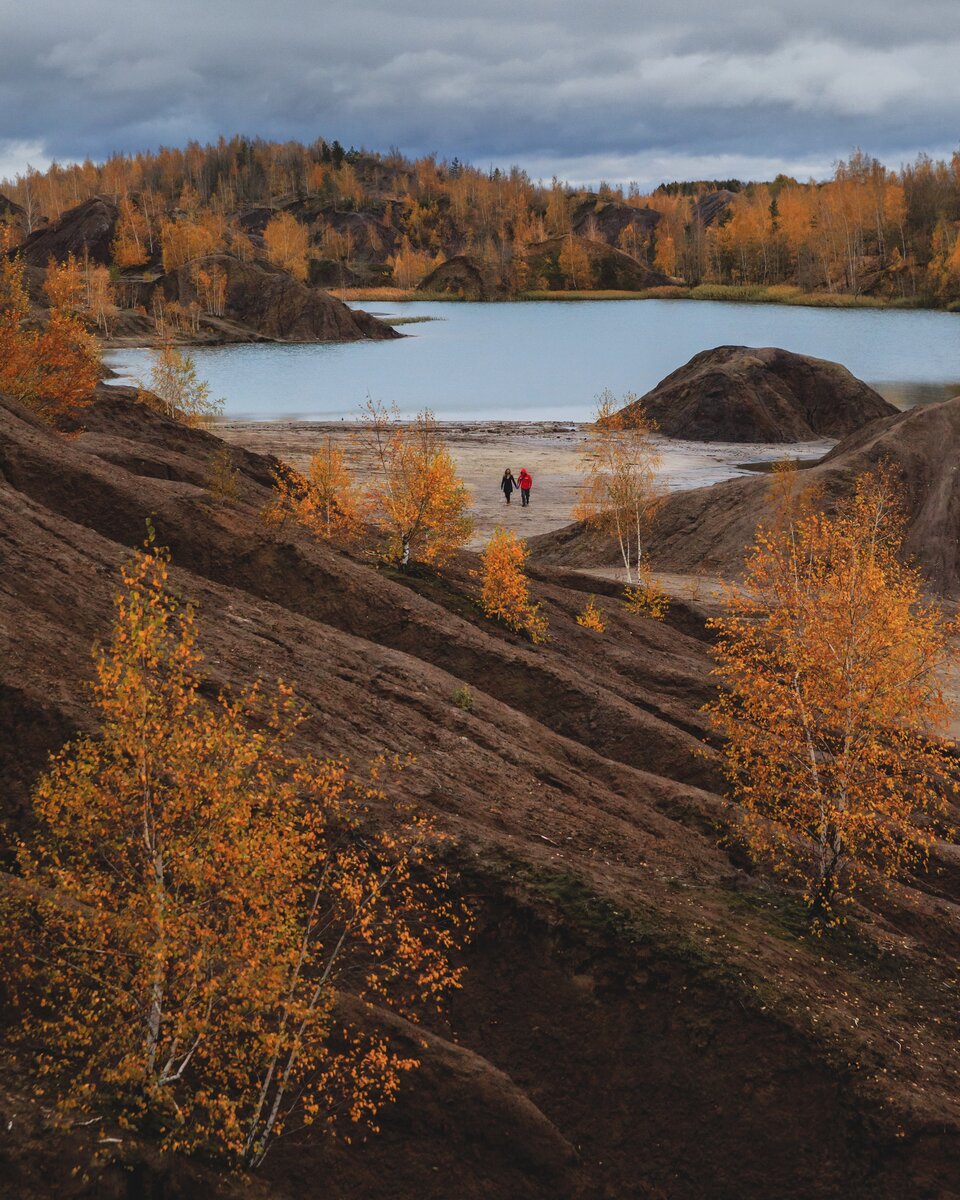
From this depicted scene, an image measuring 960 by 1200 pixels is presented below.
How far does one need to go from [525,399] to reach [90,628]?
4228 inches

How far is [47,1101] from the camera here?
36.0ft

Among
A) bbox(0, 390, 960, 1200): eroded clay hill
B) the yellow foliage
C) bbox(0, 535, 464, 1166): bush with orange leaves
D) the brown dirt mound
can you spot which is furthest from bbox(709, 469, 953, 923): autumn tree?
the brown dirt mound

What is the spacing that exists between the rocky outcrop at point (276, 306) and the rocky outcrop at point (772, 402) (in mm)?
96084

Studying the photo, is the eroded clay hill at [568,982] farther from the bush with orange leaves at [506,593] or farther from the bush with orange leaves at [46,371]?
the bush with orange leaves at [46,371]

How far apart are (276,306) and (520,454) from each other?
111975mm

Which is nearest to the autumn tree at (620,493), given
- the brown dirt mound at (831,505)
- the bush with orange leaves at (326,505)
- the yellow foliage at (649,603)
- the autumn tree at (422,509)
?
the brown dirt mound at (831,505)

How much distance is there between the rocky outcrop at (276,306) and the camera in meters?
180

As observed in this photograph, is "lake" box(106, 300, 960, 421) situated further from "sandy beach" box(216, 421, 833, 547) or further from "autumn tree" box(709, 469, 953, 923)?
"autumn tree" box(709, 469, 953, 923)

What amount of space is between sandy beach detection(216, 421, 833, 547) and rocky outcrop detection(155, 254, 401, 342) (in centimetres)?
8327

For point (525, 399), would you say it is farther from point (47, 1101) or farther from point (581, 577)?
point (47, 1101)

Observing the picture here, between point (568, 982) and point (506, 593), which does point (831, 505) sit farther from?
point (568, 982)

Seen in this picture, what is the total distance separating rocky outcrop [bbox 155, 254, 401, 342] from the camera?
180250 mm

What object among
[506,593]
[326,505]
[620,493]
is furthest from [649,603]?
[326,505]

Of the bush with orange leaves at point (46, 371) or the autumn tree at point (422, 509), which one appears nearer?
the autumn tree at point (422, 509)
